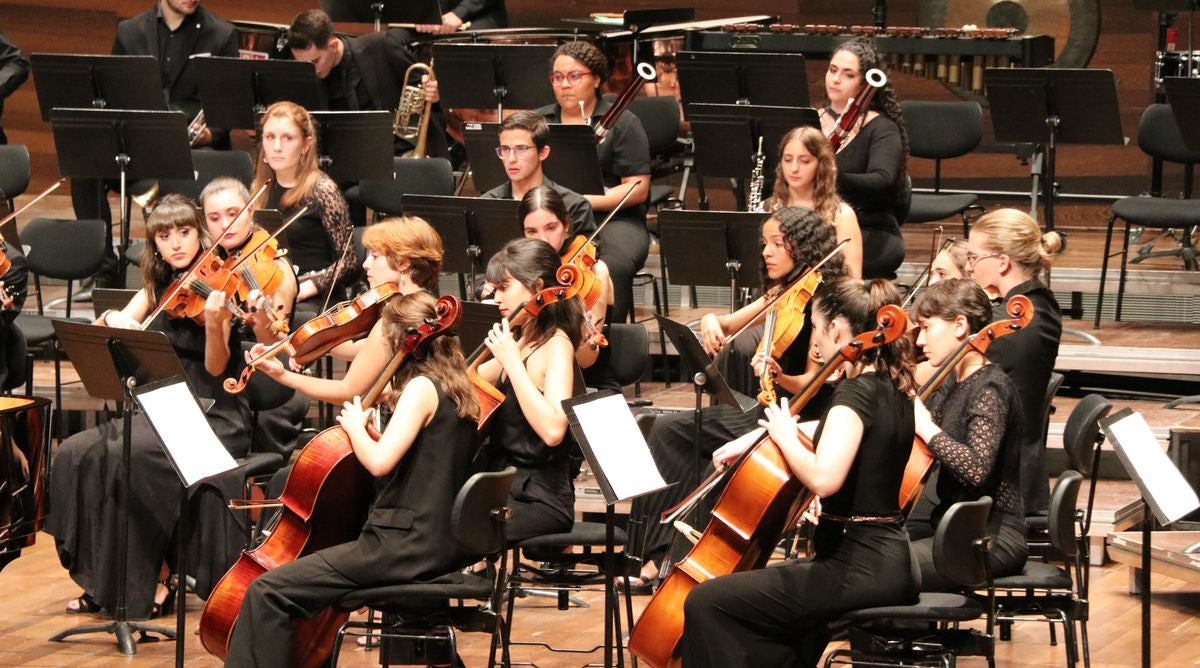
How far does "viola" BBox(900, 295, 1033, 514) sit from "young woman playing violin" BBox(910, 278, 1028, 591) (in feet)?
0.14

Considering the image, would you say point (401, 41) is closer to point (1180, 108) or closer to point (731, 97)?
point (731, 97)

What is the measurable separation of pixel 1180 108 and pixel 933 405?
2.29m

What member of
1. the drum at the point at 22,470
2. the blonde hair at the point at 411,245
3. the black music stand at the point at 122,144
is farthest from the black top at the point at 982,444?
the black music stand at the point at 122,144

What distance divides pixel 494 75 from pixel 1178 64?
2.92m

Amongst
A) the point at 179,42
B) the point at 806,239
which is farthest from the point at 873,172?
the point at 179,42

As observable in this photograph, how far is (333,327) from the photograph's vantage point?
15.6ft

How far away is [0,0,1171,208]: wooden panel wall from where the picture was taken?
8742mm

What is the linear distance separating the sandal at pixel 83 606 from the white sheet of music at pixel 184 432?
142 centimetres

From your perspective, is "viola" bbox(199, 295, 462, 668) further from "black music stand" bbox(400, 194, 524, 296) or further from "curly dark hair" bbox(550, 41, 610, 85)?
"curly dark hair" bbox(550, 41, 610, 85)

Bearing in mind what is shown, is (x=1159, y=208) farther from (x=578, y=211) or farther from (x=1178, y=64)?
(x=578, y=211)

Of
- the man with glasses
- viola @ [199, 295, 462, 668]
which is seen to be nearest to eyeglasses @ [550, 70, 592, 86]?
the man with glasses

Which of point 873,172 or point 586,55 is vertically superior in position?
point 586,55

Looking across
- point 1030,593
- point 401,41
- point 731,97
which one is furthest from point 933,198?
point 1030,593

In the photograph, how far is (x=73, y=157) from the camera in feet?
21.1
